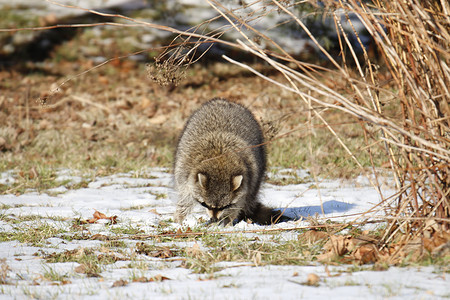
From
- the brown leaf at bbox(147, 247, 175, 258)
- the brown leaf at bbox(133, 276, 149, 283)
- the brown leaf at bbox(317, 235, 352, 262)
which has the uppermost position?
the brown leaf at bbox(317, 235, 352, 262)

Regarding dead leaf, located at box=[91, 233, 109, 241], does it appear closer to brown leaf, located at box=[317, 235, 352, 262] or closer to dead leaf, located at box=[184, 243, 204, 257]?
dead leaf, located at box=[184, 243, 204, 257]

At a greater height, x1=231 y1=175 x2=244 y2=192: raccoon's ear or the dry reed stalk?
the dry reed stalk

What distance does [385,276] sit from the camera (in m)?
3.12

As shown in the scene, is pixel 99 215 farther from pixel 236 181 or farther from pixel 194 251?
pixel 194 251

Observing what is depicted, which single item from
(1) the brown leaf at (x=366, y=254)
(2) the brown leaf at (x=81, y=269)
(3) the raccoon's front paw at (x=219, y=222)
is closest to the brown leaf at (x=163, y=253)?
(2) the brown leaf at (x=81, y=269)

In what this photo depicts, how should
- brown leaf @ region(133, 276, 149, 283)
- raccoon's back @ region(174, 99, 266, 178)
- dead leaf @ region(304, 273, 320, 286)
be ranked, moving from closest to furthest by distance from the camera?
dead leaf @ region(304, 273, 320, 286) < brown leaf @ region(133, 276, 149, 283) < raccoon's back @ region(174, 99, 266, 178)

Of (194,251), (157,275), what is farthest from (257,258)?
(157,275)

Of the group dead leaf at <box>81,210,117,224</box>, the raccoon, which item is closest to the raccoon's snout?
the raccoon

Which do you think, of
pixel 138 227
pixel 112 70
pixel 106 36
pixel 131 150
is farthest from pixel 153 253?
pixel 106 36

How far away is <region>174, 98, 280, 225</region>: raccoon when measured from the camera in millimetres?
5297

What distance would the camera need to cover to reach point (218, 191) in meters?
5.27

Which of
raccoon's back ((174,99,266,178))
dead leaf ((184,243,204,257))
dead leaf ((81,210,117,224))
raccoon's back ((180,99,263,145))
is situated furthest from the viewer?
raccoon's back ((180,99,263,145))

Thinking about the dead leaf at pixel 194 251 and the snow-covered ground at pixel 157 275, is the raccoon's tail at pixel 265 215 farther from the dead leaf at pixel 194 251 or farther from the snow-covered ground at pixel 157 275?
the dead leaf at pixel 194 251

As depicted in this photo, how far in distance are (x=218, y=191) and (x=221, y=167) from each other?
0.29m
